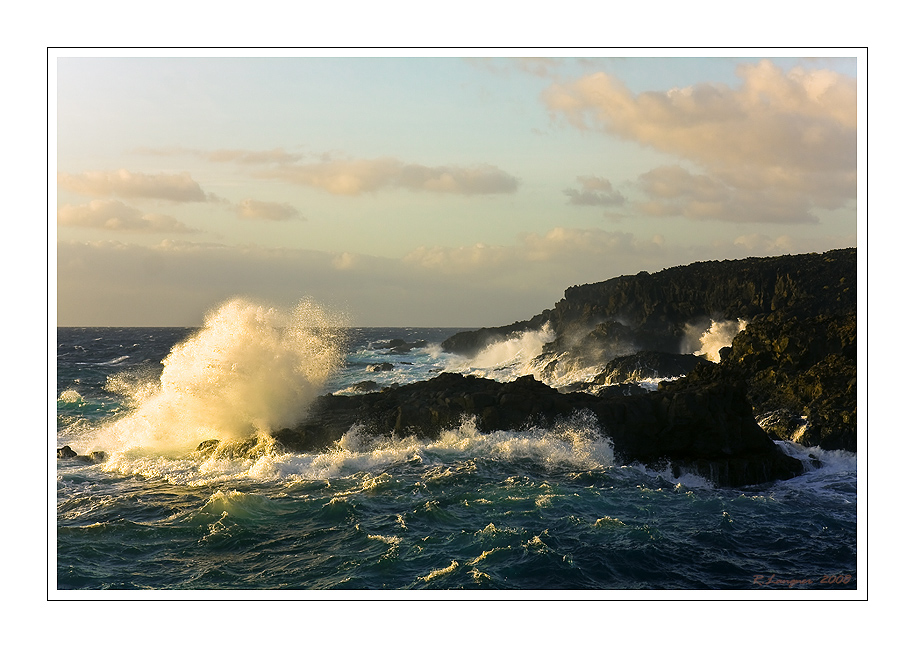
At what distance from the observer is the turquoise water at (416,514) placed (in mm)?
9438

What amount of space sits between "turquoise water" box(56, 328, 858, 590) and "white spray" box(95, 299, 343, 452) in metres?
0.06

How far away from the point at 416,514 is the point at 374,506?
0.84 metres

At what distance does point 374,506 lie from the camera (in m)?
11.8

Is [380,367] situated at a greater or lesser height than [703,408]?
lesser

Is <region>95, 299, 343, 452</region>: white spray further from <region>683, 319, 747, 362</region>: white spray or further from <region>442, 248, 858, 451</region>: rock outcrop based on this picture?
<region>683, 319, 747, 362</region>: white spray

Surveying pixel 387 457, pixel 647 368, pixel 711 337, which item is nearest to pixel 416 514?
pixel 387 457

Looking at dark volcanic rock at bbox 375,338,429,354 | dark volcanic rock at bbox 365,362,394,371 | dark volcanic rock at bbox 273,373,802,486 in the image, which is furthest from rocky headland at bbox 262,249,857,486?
dark volcanic rock at bbox 375,338,429,354

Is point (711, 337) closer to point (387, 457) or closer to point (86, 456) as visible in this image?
point (387, 457)

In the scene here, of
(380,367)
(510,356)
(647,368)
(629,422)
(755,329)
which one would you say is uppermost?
(755,329)

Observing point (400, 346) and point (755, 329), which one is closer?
point (755, 329)

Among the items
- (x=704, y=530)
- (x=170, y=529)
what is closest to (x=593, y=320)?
(x=704, y=530)
